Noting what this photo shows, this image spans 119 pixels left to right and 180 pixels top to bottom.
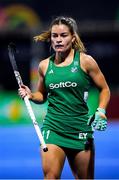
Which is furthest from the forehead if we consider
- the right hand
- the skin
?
the right hand

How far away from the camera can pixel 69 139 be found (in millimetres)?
6277

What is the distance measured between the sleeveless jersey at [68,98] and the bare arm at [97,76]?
5cm

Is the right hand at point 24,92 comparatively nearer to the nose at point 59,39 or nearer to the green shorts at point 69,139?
the green shorts at point 69,139

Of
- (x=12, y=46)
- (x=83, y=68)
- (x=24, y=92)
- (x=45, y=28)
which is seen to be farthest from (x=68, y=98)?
(x=45, y=28)

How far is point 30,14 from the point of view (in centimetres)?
2359

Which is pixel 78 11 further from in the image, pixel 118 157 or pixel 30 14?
pixel 118 157

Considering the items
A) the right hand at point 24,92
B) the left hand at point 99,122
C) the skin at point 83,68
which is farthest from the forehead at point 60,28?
the left hand at point 99,122

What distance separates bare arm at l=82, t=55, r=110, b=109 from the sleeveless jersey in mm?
54

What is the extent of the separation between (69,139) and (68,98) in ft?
1.13

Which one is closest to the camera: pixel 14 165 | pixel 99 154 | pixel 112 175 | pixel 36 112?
pixel 112 175

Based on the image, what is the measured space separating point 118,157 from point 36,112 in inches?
266

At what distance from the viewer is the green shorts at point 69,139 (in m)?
6.24

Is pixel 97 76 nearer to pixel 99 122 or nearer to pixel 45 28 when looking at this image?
pixel 99 122

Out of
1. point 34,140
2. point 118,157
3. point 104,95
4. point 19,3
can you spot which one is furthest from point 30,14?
point 104,95
